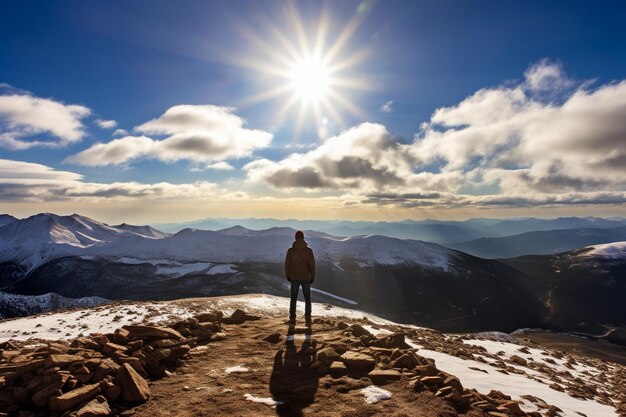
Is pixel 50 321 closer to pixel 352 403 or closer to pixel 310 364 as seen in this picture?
pixel 310 364

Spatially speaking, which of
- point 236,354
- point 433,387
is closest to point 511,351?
point 433,387

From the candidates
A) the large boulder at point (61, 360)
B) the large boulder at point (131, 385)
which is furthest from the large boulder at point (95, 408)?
the large boulder at point (61, 360)

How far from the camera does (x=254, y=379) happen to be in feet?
37.2

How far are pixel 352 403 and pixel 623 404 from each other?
14128 millimetres

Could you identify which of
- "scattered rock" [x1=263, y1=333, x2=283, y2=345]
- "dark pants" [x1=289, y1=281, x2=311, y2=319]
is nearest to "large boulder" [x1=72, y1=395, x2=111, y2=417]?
"scattered rock" [x1=263, y1=333, x2=283, y2=345]

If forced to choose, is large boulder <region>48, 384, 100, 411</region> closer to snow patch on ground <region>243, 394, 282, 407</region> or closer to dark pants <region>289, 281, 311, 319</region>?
snow patch on ground <region>243, 394, 282, 407</region>

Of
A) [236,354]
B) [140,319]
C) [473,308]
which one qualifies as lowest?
[473,308]

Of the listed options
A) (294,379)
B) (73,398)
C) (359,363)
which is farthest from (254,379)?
(73,398)

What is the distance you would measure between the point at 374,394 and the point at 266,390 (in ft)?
10.1

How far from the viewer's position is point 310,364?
41.2ft

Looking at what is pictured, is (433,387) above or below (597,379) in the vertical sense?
above

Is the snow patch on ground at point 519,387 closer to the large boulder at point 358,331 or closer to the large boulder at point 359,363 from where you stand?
the large boulder at point 358,331

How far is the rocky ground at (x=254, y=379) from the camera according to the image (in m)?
8.95

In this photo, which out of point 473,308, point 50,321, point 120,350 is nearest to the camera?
point 120,350
